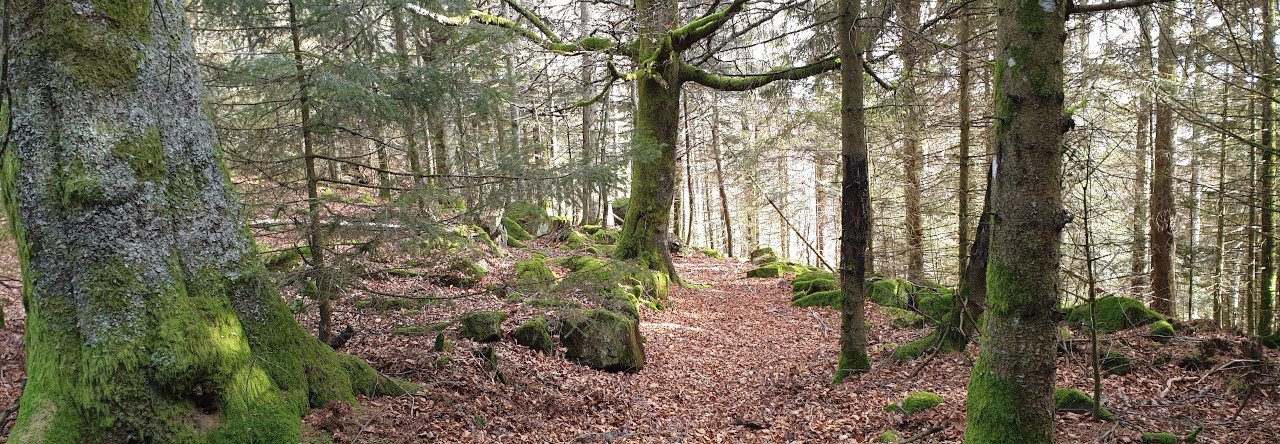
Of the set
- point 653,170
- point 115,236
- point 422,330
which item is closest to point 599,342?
point 422,330

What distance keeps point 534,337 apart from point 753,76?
257 inches

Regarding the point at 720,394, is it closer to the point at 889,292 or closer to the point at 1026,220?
the point at 1026,220

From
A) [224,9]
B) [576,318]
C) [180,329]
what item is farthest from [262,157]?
[576,318]

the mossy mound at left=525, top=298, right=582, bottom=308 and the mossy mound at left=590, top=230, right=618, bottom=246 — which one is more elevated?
the mossy mound at left=590, top=230, right=618, bottom=246

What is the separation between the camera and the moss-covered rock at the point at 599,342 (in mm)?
7230

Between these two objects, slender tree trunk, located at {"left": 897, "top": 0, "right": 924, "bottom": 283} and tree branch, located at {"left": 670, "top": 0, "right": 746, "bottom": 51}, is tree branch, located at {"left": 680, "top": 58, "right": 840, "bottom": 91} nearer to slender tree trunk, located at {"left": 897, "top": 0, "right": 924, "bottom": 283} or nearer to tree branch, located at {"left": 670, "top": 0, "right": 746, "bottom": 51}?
tree branch, located at {"left": 670, "top": 0, "right": 746, "bottom": 51}

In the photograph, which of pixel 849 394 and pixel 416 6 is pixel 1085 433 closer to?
pixel 849 394

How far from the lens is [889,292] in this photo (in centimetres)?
1140

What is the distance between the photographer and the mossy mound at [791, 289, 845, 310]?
1163 centimetres

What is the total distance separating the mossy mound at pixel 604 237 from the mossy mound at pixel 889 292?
26.6 ft

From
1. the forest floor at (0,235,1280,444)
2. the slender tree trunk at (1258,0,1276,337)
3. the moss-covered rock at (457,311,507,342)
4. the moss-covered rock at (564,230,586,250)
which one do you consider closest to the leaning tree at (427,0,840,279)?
the moss-covered rock at (564,230,586,250)

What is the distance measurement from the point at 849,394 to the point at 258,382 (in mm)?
5301

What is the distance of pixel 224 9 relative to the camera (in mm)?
5348

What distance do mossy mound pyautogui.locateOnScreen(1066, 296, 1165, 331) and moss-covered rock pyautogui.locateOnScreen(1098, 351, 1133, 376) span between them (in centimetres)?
121
